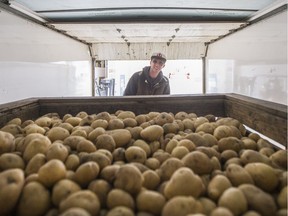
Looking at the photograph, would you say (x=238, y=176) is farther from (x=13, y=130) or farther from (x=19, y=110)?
(x=19, y=110)

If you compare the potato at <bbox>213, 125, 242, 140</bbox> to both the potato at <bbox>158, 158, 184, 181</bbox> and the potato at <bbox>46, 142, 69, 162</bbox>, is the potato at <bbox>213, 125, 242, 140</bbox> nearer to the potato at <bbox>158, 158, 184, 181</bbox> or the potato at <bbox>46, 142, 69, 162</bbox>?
the potato at <bbox>158, 158, 184, 181</bbox>

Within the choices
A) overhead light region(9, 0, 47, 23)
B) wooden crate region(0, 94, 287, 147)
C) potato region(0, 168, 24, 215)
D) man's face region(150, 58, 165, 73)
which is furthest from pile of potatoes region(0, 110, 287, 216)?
man's face region(150, 58, 165, 73)

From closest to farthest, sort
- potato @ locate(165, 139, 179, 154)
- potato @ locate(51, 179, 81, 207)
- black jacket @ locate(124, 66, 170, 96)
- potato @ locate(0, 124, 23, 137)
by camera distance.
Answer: potato @ locate(51, 179, 81, 207)
potato @ locate(165, 139, 179, 154)
potato @ locate(0, 124, 23, 137)
black jacket @ locate(124, 66, 170, 96)

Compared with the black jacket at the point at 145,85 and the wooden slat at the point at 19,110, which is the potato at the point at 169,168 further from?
the black jacket at the point at 145,85

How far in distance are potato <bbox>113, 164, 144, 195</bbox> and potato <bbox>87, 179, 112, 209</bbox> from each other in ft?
0.08

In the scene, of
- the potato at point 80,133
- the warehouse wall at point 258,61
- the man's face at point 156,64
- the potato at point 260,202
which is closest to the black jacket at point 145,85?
the man's face at point 156,64

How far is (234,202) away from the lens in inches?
22.8

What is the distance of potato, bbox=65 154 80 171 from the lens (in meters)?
0.77

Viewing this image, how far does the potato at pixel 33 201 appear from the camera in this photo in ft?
1.95

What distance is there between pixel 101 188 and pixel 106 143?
11.4 inches

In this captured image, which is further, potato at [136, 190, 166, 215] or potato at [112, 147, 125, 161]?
potato at [112, 147, 125, 161]

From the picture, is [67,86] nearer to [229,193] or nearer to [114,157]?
[114,157]

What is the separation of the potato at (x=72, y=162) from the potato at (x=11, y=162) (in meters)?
0.14

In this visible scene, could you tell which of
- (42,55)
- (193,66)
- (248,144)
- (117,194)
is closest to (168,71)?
(193,66)
